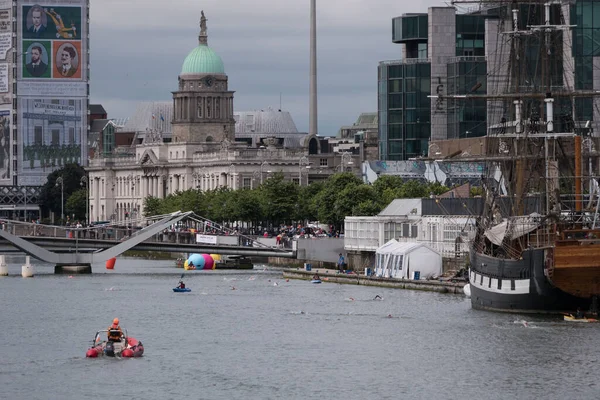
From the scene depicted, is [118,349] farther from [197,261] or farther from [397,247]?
[197,261]

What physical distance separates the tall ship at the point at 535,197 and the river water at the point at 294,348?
5.32 feet

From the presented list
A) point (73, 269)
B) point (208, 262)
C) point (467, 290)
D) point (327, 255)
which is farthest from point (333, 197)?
point (467, 290)

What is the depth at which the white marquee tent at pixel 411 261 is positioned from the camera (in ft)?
391

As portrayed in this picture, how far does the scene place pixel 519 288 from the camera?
3588 inches

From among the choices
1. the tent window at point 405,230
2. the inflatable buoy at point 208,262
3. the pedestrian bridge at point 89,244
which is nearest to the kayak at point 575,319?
the tent window at point 405,230

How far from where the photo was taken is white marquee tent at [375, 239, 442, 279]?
119188mm

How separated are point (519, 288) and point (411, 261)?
29.0 m

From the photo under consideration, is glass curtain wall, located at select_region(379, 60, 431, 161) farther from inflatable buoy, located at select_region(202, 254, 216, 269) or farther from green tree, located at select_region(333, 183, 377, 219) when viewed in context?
inflatable buoy, located at select_region(202, 254, 216, 269)

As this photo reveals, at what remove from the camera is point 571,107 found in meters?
113

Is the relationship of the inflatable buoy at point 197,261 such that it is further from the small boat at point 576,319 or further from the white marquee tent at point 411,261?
the small boat at point 576,319

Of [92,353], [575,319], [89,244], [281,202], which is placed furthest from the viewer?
[281,202]

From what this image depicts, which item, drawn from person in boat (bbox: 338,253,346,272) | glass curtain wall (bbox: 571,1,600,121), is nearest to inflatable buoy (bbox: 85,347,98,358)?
person in boat (bbox: 338,253,346,272)

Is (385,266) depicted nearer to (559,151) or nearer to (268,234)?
(559,151)

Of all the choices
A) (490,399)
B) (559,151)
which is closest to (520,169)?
(559,151)
